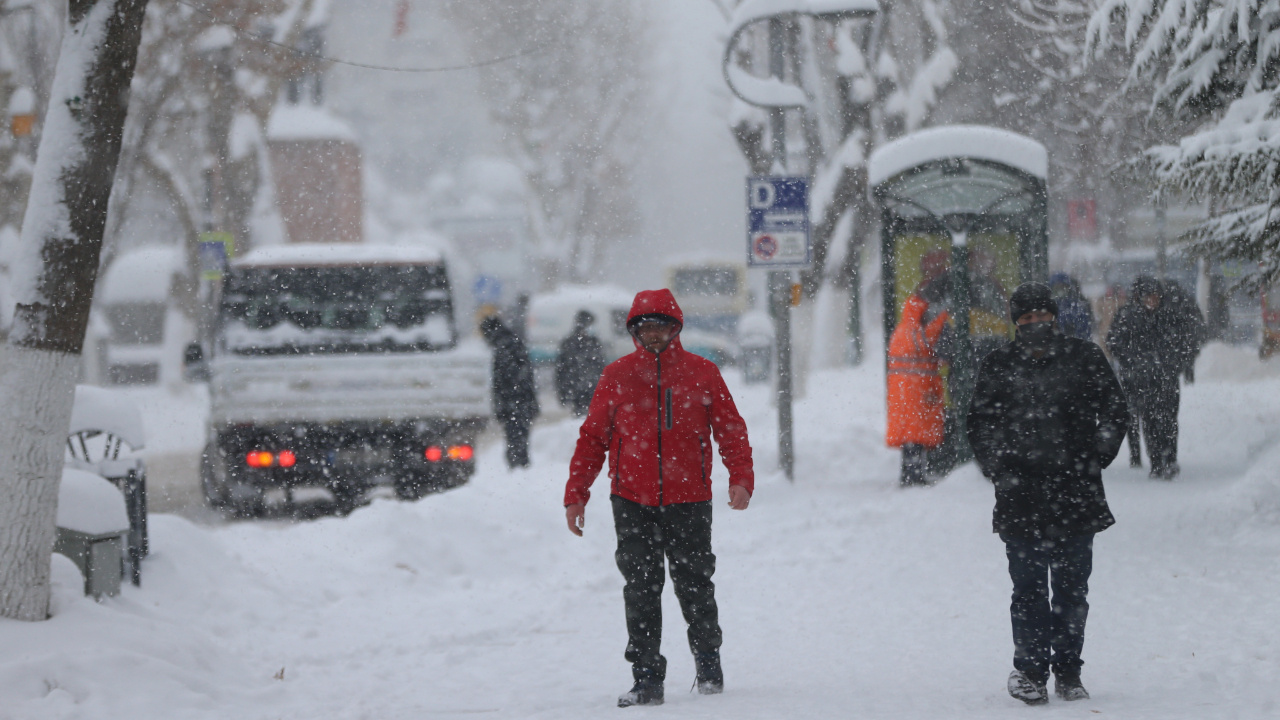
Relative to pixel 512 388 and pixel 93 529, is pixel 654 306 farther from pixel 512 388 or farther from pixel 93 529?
pixel 512 388

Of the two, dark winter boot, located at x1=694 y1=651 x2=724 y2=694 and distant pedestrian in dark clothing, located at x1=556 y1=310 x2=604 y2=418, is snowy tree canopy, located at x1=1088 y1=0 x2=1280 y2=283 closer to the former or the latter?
dark winter boot, located at x1=694 y1=651 x2=724 y2=694

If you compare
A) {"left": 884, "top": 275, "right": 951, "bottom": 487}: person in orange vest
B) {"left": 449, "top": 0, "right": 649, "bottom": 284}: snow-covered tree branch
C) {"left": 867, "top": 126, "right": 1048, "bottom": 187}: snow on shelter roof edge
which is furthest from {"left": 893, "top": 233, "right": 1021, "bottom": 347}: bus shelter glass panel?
{"left": 449, "top": 0, "right": 649, "bottom": 284}: snow-covered tree branch

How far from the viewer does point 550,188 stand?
134 ft

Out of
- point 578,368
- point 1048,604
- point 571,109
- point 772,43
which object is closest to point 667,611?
point 1048,604

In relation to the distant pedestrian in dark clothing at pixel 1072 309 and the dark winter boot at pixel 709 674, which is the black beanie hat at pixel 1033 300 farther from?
the distant pedestrian in dark clothing at pixel 1072 309

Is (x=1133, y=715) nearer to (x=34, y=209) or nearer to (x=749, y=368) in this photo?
(x=34, y=209)

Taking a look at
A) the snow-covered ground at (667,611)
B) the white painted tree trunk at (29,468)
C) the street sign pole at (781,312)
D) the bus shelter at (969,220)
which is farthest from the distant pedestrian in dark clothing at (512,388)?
the white painted tree trunk at (29,468)

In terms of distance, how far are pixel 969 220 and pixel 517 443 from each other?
498 cm

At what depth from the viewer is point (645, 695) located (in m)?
5.12

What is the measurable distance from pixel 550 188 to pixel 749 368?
12069 mm

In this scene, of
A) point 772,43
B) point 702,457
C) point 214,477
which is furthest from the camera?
point 772,43

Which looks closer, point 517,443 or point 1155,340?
point 1155,340

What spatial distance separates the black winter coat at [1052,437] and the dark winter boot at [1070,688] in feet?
1.78

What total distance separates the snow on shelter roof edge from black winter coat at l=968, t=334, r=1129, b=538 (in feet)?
20.6
